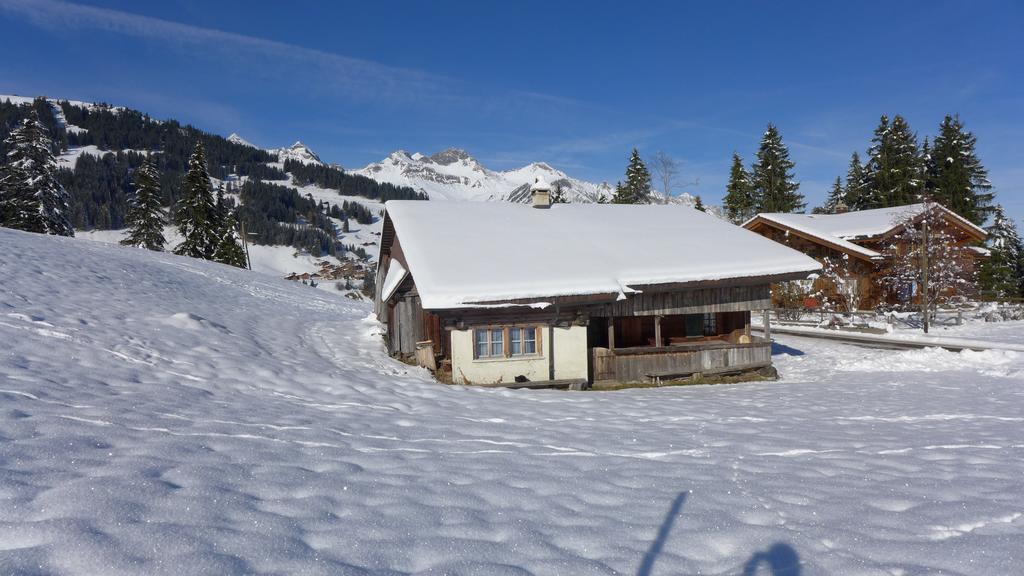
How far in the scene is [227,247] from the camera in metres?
43.8

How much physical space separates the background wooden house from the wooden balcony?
20713mm

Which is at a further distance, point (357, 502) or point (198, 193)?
point (198, 193)

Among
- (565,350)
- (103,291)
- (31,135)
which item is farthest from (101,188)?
(565,350)

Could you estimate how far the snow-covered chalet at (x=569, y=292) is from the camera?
1380 cm

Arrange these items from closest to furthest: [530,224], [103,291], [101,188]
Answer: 1. [103,291]
2. [530,224]
3. [101,188]

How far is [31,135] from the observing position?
37156mm

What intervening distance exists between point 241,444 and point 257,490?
1566 millimetres

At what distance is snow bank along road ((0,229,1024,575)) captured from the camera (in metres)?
3.67

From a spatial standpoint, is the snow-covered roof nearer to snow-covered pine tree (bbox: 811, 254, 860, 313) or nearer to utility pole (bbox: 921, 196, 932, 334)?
utility pole (bbox: 921, 196, 932, 334)

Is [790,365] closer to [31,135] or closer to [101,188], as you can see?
[31,135]

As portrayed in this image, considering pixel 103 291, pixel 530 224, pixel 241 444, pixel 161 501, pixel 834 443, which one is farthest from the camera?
pixel 530 224

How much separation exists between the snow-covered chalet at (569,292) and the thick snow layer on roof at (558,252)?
4 centimetres

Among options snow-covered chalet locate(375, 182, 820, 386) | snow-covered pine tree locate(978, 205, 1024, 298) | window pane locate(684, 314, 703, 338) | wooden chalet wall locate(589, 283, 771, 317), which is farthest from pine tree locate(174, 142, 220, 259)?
snow-covered pine tree locate(978, 205, 1024, 298)

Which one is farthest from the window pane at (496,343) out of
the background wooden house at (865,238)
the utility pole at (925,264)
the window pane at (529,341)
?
the background wooden house at (865,238)
